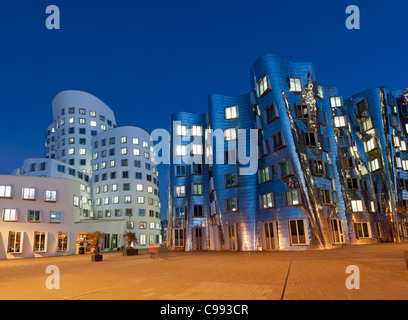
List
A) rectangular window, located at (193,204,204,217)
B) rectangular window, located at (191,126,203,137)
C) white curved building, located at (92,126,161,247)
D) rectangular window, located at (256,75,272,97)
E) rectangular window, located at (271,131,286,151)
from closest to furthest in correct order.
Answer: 1. rectangular window, located at (271,131,286,151)
2. rectangular window, located at (256,75,272,97)
3. rectangular window, located at (193,204,204,217)
4. rectangular window, located at (191,126,203,137)
5. white curved building, located at (92,126,161,247)

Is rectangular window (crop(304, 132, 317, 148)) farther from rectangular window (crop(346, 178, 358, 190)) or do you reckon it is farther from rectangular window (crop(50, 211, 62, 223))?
rectangular window (crop(50, 211, 62, 223))

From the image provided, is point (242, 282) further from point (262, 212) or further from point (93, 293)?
point (262, 212)

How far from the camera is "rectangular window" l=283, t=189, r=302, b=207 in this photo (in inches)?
1194

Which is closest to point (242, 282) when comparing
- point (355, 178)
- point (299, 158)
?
point (299, 158)

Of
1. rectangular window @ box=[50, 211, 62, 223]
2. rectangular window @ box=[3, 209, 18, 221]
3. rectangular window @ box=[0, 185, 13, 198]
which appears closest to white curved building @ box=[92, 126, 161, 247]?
rectangular window @ box=[50, 211, 62, 223]

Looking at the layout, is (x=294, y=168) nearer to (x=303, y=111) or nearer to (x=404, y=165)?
(x=303, y=111)

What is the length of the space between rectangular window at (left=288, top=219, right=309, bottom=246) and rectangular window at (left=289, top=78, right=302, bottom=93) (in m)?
14.4

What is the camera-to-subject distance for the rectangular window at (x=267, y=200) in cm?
3241

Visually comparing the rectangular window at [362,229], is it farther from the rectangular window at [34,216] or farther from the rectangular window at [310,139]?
the rectangular window at [34,216]

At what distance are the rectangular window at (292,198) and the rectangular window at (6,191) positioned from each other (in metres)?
32.6

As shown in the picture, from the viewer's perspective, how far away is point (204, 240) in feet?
127

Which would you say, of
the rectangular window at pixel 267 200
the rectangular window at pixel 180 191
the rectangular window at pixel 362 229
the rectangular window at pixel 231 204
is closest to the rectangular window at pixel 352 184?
the rectangular window at pixel 362 229

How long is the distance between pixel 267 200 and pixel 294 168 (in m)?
4.71
